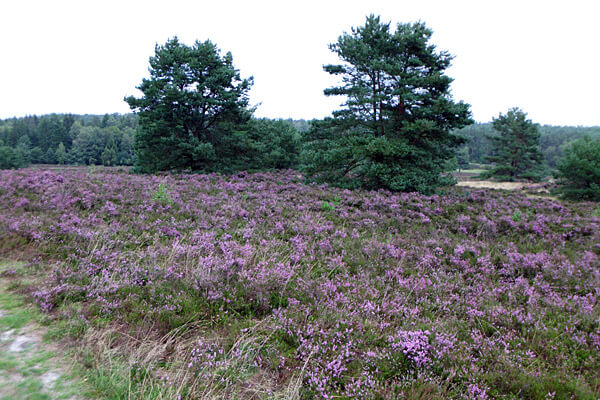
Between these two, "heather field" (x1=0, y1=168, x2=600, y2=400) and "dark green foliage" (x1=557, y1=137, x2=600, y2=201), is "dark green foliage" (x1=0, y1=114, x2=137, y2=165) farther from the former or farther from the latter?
"dark green foliage" (x1=557, y1=137, x2=600, y2=201)

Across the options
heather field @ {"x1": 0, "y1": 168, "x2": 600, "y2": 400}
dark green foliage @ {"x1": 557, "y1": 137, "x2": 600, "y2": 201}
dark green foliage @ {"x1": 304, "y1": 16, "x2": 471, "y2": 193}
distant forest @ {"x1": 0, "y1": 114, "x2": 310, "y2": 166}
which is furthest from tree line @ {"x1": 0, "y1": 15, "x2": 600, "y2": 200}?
distant forest @ {"x1": 0, "y1": 114, "x2": 310, "y2": 166}

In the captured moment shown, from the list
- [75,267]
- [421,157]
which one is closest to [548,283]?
[75,267]

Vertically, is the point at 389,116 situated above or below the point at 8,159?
below

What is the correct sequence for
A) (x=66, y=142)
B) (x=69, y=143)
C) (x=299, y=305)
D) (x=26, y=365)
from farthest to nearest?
(x=69, y=143) → (x=66, y=142) → (x=299, y=305) → (x=26, y=365)

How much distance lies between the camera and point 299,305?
4230 mm

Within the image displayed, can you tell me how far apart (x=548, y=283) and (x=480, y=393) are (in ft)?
13.1

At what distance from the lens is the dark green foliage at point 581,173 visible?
2481 centimetres

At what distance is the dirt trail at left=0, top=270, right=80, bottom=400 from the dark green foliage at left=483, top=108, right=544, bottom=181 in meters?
48.9

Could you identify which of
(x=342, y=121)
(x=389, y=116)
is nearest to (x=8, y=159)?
(x=342, y=121)

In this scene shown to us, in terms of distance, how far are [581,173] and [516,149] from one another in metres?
19.1

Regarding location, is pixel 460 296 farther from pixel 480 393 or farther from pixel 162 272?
pixel 162 272

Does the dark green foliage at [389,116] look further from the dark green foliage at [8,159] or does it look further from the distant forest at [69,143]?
the distant forest at [69,143]

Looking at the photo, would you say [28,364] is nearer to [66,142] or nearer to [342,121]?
[342,121]

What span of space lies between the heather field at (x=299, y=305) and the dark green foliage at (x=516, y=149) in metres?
40.6
